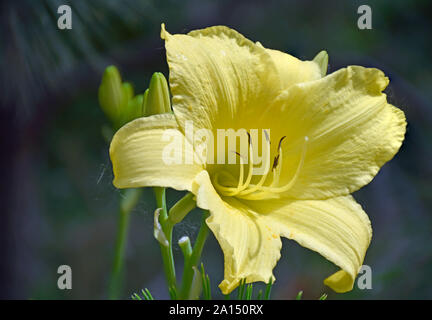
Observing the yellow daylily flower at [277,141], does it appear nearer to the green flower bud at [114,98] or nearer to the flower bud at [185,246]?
the flower bud at [185,246]

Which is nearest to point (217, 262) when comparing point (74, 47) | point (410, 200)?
point (410, 200)

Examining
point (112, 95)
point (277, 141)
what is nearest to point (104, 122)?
point (112, 95)

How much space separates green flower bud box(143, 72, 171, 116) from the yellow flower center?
9 cm

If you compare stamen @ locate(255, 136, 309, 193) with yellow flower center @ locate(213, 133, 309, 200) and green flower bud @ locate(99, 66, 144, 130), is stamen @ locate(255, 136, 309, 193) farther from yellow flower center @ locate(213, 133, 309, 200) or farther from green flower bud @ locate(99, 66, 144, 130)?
green flower bud @ locate(99, 66, 144, 130)

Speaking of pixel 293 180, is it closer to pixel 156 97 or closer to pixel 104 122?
pixel 156 97

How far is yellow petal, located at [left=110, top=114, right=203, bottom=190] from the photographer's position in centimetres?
44

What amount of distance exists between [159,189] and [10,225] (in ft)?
1.77

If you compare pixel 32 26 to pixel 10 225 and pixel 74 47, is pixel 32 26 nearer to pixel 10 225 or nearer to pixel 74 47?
pixel 74 47

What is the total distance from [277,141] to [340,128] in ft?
0.23

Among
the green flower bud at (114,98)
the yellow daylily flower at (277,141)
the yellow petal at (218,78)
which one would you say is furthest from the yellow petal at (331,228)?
the green flower bud at (114,98)

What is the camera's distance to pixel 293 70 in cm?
54

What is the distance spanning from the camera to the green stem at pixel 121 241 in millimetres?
615
